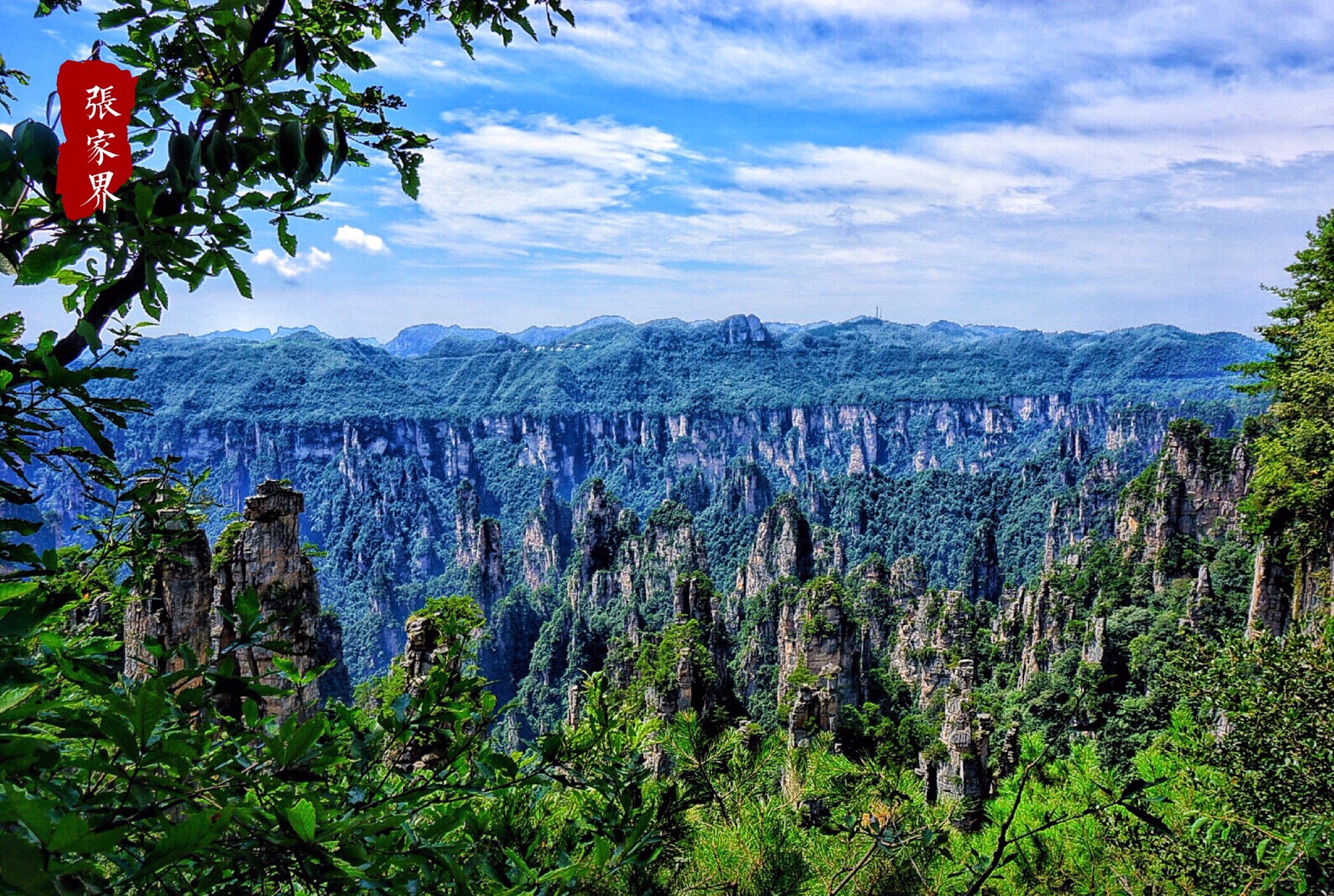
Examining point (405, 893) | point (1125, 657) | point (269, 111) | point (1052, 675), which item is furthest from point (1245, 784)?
point (1052, 675)

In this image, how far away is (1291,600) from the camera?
48.9 ft

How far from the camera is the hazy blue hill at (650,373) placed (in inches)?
4660

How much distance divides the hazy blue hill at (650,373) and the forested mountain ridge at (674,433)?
24.3 inches

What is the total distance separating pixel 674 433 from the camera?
12912 centimetres

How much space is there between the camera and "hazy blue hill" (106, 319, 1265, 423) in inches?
4660

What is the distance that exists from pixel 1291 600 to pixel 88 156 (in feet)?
64.5

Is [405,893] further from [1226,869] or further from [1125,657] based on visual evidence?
[1125,657]

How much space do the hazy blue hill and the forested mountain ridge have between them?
617 mm

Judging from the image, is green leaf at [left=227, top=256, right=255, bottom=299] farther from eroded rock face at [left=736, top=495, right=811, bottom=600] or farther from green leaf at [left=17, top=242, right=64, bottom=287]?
eroded rock face at [left=736, top=495, right=811, bottom=600]

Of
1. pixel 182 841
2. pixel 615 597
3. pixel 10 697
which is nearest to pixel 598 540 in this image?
pixel 615 597

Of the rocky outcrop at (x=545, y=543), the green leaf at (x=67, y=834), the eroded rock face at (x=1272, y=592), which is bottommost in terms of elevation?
the rocky outcrop at (x=545, y=543)

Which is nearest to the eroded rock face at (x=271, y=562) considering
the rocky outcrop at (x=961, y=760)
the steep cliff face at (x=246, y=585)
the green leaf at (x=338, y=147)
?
the steep cliff face at (x=246, y=585)

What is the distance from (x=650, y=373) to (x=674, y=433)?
32454 millimetres

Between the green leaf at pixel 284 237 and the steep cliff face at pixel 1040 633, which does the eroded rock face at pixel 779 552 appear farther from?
the green leaf at pixel 284 237
